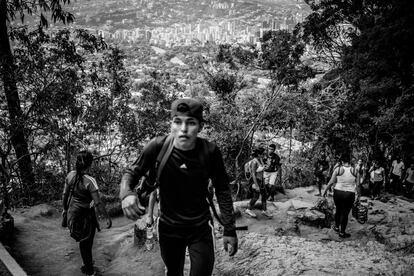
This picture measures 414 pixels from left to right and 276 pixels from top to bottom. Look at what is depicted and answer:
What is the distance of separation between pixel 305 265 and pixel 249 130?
919 centimetres

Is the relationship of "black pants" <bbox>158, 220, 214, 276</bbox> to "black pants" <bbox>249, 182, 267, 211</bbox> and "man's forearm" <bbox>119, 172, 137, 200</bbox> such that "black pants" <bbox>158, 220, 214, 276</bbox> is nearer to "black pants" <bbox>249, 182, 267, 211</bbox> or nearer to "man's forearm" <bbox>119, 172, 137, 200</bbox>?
"man's forearm" <bbox>119, 172, 137, 200</bbox>

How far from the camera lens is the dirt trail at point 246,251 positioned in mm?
4020

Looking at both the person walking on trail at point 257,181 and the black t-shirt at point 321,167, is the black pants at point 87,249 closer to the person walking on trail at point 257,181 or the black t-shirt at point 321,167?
the person walking on trail at point 257,181

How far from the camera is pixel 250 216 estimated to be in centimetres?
686

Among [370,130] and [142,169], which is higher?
[142,169]

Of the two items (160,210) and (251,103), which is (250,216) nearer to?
(160,210)

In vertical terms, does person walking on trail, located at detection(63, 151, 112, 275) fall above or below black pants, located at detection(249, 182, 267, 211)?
above

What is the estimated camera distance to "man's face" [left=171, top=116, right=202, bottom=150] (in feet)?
7.34

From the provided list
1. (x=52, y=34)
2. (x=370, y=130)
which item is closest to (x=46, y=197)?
(x=52, y=34)

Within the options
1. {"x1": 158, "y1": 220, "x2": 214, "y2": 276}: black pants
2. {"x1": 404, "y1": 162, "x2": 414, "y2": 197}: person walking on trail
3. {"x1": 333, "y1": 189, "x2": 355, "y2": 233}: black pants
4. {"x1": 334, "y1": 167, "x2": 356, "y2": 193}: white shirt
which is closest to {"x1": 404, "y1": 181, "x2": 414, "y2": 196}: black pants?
{"x1": 404, "y1": 162, "x2": 414, "y2": 197}: person walking on trail

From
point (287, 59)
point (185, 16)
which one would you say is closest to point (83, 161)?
point (287, 59)

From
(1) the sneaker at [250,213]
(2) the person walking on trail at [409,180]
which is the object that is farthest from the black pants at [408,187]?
(1) the sneaker at [250,213]

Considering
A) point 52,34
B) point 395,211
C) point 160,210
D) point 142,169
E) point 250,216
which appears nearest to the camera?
point 142,169

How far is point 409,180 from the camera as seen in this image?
10.4 metres
